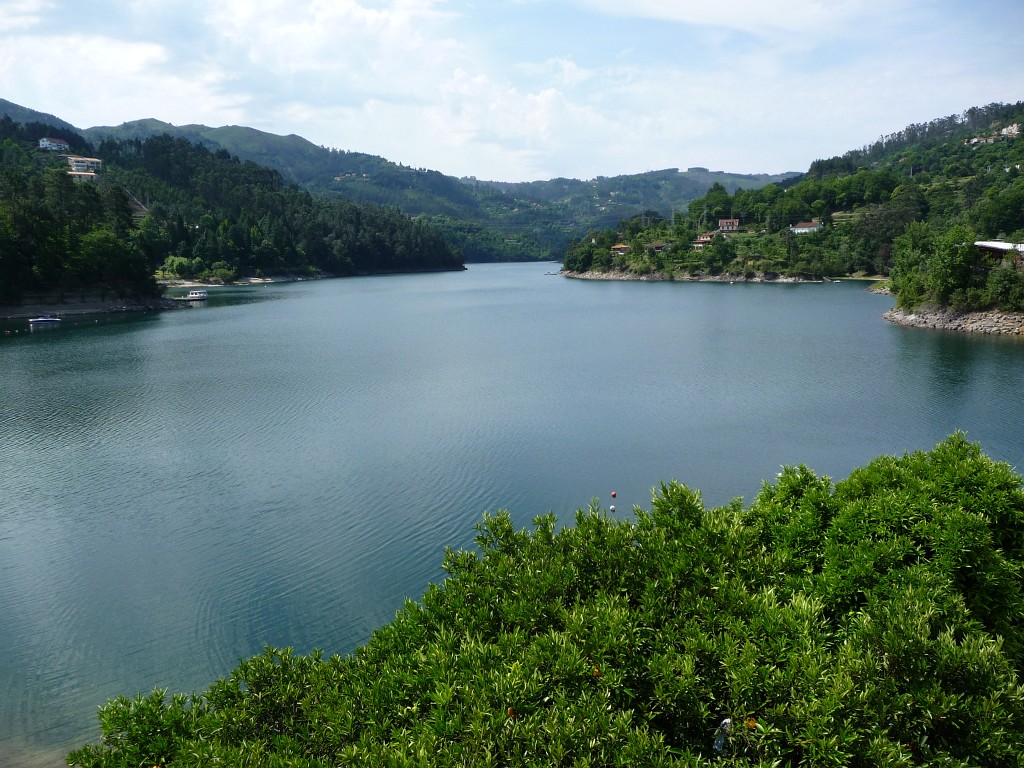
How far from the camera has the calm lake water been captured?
512 inches

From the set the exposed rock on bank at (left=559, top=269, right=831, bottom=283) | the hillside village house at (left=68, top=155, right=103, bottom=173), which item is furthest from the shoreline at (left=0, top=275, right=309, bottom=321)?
the hillside village house at (left=68, top=155, right=103, bottom=173)

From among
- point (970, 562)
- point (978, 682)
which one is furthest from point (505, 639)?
point (970, 562)

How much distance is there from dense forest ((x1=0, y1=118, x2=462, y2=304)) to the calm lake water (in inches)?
585

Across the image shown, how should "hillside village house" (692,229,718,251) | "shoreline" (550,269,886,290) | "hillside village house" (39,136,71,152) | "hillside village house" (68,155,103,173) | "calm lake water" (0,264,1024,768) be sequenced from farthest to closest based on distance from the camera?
"hillside village house" (39,136,71,152) → "hillside village house" (68,155,103,173) → "hillside village house" (692,229,718,251) → "shoreline" (550,269,886,290) → "calm lake water" (0,264,1024,768)

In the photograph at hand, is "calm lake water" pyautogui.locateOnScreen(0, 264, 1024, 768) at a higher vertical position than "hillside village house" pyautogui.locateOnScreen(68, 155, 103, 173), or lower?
lower

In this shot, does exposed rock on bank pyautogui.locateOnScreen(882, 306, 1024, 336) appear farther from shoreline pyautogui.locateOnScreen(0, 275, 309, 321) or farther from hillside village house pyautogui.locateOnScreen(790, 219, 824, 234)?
shoreline pyautogui.locateOnScreen(0, 275, 309, 321)

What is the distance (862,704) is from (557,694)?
2.34m

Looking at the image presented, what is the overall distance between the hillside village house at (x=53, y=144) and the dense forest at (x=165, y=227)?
2.45m

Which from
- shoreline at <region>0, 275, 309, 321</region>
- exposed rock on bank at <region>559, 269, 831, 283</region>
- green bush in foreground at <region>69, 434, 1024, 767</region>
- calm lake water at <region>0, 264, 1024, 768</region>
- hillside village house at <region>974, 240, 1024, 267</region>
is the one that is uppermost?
hillside village house at <region>974, 240, 1024, 267</region>

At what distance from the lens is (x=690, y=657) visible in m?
5.63

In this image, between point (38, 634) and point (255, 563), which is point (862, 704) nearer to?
point (255, 563)

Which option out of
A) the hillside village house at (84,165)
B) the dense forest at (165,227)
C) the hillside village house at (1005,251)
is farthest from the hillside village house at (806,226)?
the hillside village house at (84,165)

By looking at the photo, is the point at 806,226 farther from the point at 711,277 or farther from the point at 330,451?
the point at 330,451

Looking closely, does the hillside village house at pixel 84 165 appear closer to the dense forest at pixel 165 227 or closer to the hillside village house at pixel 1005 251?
the dense forest at pixel 165 227
